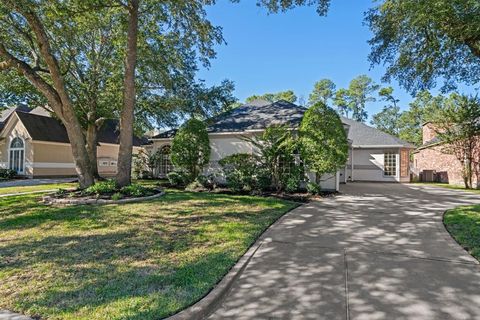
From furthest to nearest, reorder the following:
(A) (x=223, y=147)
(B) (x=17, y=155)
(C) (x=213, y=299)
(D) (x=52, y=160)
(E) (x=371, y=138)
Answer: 1. (D) (x=52, y=160)
2. (B) (x=17, y=155)
3. (E) (x=371, y=138)
4. (A) (x=223, y=147)
5. (C) (x=213, y=299)

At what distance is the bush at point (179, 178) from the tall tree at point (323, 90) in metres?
34.8

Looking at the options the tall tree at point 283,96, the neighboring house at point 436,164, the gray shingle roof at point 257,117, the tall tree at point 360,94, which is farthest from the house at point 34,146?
the tall tree at point 360,94

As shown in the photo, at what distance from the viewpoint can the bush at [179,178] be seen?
15.0 metres

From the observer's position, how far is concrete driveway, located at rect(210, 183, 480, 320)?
10.3 feet

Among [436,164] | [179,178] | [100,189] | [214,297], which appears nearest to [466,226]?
[214,297]

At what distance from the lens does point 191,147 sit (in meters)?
14.4

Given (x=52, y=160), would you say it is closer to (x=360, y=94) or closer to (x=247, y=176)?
(x=247, y=176)

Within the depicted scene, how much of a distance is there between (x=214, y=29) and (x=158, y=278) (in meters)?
12.0

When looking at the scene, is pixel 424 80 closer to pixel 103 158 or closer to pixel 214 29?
pixel 214 29

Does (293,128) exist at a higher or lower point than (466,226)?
higher

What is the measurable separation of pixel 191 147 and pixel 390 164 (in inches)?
614

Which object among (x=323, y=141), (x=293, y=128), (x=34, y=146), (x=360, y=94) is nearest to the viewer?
(x=323, y=141)

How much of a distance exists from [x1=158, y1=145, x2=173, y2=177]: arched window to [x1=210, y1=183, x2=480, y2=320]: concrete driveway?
13767mm

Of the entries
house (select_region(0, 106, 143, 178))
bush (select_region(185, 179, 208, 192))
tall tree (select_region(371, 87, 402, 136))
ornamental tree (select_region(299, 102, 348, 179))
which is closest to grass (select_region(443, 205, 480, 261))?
ornamental tree (select_region(299, 102, 348, 179))
